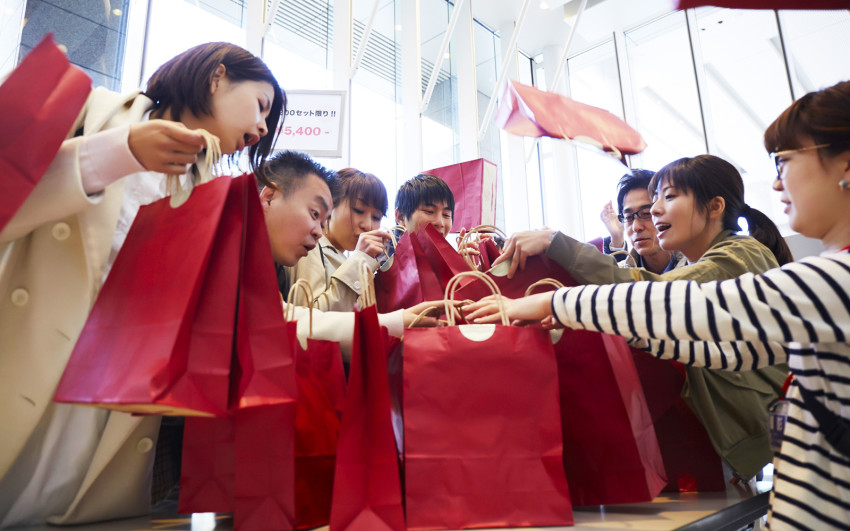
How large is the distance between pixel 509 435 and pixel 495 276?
479 mm

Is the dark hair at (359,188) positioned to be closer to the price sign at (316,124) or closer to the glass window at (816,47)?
the price sign at (316,124)

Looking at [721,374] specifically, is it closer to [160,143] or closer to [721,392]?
[721,392]

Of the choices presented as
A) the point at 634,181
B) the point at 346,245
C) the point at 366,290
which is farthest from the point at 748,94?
the point at 366,290

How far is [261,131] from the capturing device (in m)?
1.41

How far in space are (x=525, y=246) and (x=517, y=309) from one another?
253 mm

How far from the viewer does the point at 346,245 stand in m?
Result: 2.24

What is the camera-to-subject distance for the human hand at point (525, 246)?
1351 mm

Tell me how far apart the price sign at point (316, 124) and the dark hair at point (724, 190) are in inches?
87.7

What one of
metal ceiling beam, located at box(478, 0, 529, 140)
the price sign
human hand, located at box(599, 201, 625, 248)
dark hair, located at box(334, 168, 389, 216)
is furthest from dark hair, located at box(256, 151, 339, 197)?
metal ceiling beam, located at box(478, 0, 529, 140)

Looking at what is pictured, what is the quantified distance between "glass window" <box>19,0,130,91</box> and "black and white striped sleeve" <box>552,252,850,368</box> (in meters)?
2.72

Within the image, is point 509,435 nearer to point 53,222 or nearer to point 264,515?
point 264,515

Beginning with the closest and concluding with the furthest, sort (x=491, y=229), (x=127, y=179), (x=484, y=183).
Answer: (x=127, y=179) < (x=491, y=229) < (x=484, y=183)

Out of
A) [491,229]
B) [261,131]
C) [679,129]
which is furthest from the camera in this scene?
[679,129]

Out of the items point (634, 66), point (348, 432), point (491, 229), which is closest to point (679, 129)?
point (634, 66)
